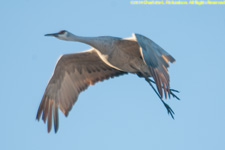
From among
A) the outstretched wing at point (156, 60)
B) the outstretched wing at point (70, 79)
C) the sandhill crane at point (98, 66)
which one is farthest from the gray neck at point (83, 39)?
the outstretched wing at point (156, 60)

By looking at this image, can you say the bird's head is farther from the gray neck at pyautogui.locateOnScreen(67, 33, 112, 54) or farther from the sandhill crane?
the gray neck at pyautogui.locateOnScreen(67, 33, 112, 54)

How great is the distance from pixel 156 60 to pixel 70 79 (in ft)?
8.54

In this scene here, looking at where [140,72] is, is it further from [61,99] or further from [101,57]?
[61,99]

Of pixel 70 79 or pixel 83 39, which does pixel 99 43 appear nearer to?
pixel 83 39

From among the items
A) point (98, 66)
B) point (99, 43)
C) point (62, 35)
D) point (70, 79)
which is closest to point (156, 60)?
point (99, 43)

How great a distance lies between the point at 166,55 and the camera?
10.8 meters

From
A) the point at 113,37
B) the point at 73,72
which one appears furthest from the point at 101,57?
the point at 73,72

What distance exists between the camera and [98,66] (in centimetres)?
1195

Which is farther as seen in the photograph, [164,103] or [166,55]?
[164,103]

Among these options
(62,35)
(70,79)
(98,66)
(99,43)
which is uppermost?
(62,35)

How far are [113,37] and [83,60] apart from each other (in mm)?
1135

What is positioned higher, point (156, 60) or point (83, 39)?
point (83, 39)

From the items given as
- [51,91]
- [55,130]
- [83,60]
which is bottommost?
[55,130]

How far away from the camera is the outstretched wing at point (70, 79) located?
11539 millimetres
